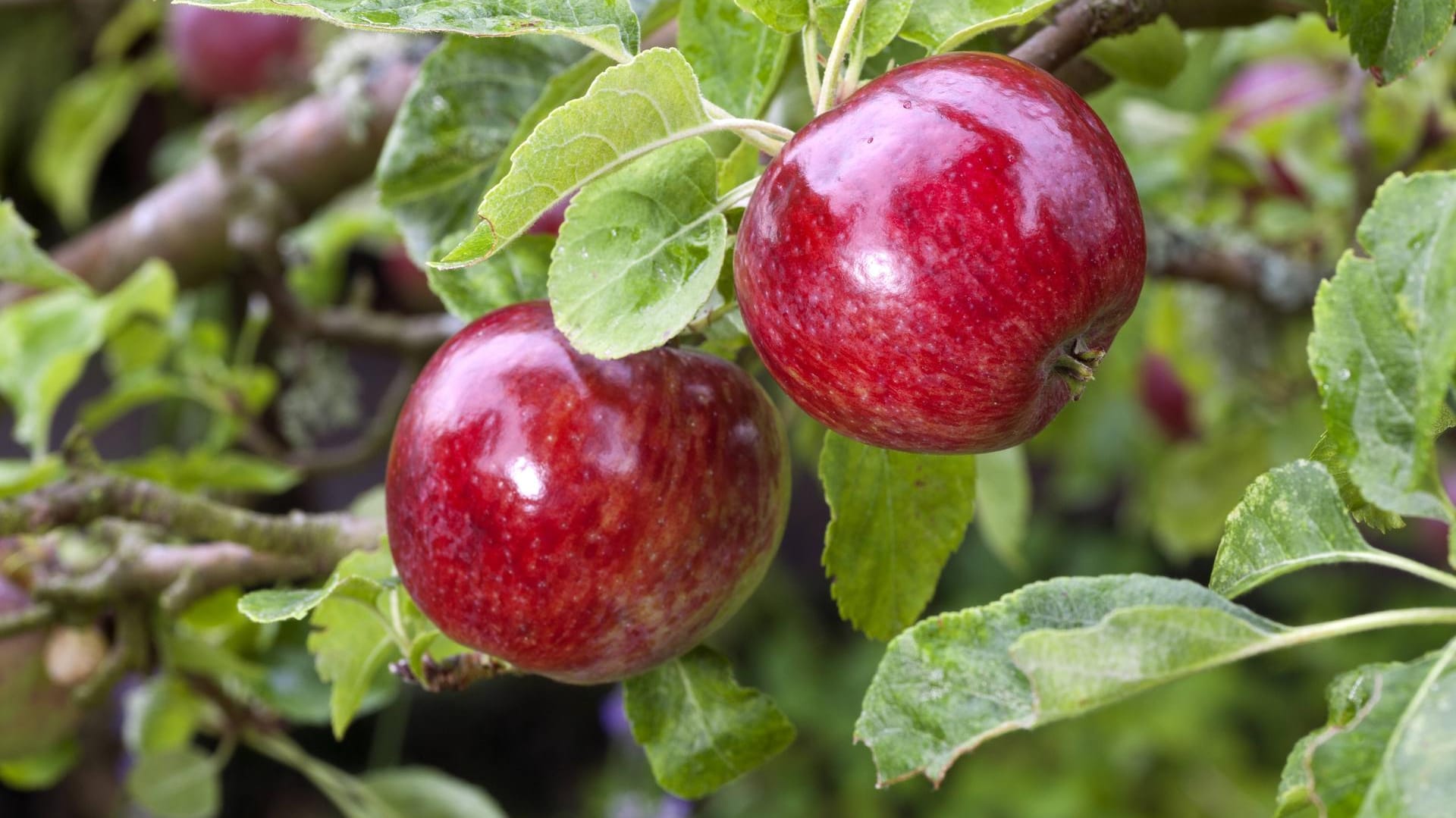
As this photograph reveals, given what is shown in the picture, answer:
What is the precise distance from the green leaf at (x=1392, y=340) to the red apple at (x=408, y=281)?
3.82 ft

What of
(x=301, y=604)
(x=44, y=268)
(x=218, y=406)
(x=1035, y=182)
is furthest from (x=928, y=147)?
(x=218, y=406)

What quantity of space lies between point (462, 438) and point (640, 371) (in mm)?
64

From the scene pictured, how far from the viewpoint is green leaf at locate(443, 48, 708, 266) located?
1.20 feet

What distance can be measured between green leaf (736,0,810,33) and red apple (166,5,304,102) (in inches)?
45.6

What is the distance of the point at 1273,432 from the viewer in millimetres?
1222

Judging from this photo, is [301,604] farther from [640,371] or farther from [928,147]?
[928,147]

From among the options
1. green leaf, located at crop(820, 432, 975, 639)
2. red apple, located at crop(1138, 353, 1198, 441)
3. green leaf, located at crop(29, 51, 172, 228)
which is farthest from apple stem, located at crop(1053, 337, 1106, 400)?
Answer: green leaf, located at crop(29, 51, 172, 228)

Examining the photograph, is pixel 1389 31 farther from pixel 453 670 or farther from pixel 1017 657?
pixel 453 670

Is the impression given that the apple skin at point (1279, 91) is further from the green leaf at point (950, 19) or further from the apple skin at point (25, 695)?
the apple skin at point (25, 695)

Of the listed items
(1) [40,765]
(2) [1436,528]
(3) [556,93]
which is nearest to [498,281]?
(3) [556,93]

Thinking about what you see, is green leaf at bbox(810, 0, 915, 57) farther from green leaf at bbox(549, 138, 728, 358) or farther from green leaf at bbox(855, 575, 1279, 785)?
green leaf at bbox(855, 575, 1279, 785)

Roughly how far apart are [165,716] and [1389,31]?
773 mm

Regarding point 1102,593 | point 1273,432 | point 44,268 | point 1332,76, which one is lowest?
point 1273,432

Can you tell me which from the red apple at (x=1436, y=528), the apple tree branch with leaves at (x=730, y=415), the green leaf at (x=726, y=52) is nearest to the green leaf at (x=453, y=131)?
the apple tree branch with leaves at (x=730, y=415)
